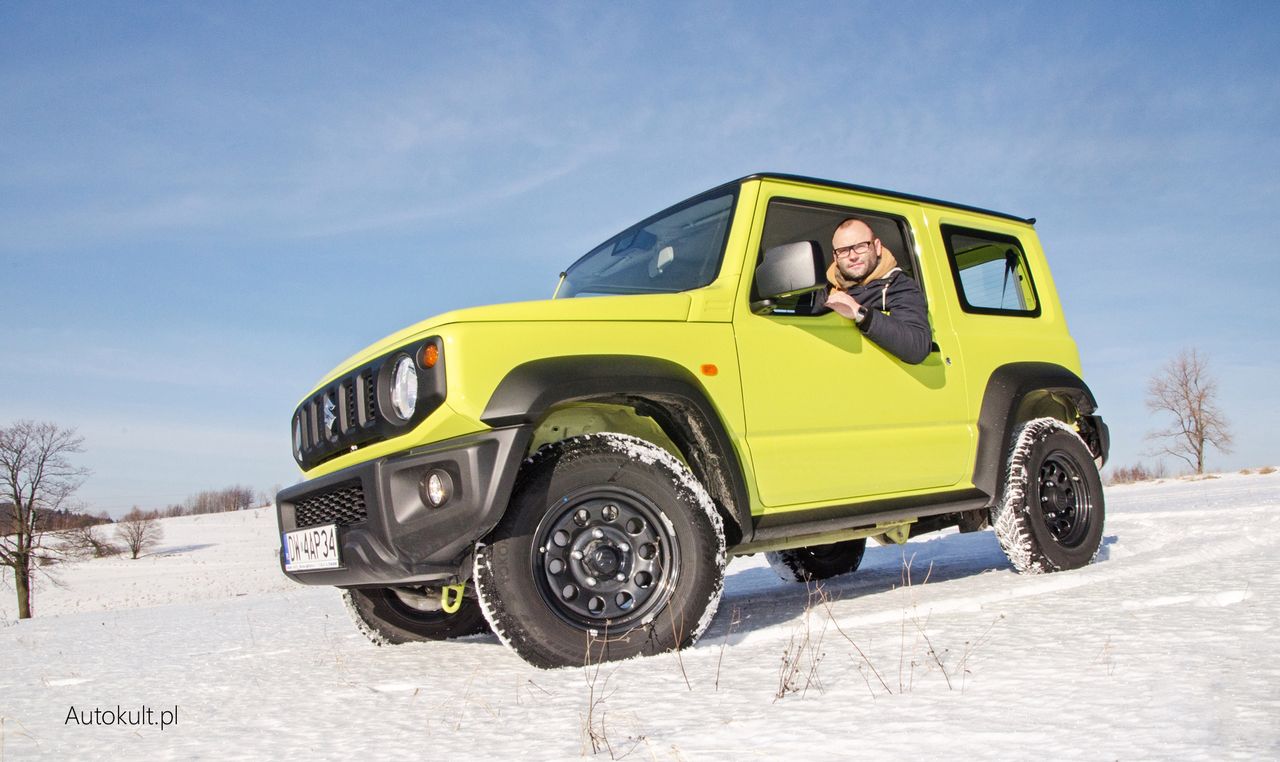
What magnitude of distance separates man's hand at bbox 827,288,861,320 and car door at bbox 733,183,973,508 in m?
0.05

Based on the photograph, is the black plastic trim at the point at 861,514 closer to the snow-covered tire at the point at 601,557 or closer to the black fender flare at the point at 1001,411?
the black fender flare at the point at 1001,411

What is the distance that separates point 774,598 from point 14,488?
41.6 meters

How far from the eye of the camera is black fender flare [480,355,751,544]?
2.73m

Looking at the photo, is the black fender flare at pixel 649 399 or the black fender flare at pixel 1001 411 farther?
the black fender flare at pixel 1001 411

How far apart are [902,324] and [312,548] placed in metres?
2.60

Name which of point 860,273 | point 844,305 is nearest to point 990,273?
point 860,273

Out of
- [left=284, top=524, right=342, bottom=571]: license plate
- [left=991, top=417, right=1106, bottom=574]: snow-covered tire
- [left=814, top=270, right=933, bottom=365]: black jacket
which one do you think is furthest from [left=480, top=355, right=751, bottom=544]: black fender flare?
[left=991, top=417, right=1106, bottom=574]: snow-covered tire

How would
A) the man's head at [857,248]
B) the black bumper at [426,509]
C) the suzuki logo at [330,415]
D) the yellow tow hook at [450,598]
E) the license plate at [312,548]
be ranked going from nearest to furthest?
the black bumper at [426,509], the license plate at [312,548], the yellow tow hook at [450,598], the suzuki logo at [330,415], the man's head at [857,248]

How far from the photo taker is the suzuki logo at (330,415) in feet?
10.8

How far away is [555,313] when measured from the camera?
2.94m

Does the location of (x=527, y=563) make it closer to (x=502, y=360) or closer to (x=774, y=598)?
(x=502, y=360)

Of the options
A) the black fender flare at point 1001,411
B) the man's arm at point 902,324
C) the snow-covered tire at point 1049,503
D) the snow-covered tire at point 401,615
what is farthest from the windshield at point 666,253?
the snow-covered tire at point 1049,503

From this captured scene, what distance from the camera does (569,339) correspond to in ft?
9.61

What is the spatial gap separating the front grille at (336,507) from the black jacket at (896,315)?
2107 mm
